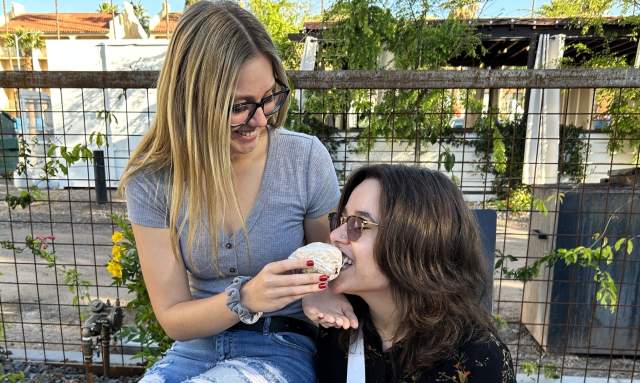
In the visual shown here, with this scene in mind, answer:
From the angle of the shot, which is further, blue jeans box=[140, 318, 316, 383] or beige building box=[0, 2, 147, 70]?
beige building box=[0, 2, 147, 70]

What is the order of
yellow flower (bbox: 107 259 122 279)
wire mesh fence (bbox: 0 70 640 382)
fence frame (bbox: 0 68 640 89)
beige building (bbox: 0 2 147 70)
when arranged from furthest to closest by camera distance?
beige building (bbox: 0 2 147 70), yellow flower (bbox: 107 259 122 279), wire mesh fence (bbox: 0 70 640 382), fence frame (bbox: 0 68 640 89)

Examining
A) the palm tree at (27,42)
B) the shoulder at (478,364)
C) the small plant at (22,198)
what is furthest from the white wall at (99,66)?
the palm tree at (27,42)

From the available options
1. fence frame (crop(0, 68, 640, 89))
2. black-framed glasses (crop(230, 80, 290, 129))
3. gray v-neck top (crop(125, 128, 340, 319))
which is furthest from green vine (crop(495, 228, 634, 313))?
black-framed glasses (crop(230, 80, 290, 129))

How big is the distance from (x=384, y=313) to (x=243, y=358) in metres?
0.49

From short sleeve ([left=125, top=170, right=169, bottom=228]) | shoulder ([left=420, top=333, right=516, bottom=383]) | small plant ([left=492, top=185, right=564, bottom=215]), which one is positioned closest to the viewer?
shoulder ([left=420, top=333, right=516, bottom=383])

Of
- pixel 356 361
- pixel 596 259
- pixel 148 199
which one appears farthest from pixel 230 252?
pixel 596 259

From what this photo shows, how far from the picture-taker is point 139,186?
4.94ft

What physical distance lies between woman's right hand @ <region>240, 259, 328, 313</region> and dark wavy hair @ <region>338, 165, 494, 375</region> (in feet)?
0.90

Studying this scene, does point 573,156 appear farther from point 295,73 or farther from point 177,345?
point 177,345

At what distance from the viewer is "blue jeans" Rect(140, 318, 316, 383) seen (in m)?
1.44

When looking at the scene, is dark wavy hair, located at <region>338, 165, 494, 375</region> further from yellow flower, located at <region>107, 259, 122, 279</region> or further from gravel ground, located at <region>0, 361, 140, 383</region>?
gravel ground, located at <region>0, 361, 140, 383</region>

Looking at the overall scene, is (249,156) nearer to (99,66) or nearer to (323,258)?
(323,258)

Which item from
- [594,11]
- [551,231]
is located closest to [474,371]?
[551,231]

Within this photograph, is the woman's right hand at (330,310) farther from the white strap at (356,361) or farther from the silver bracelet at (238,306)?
the silver bracelet at (238,306)
